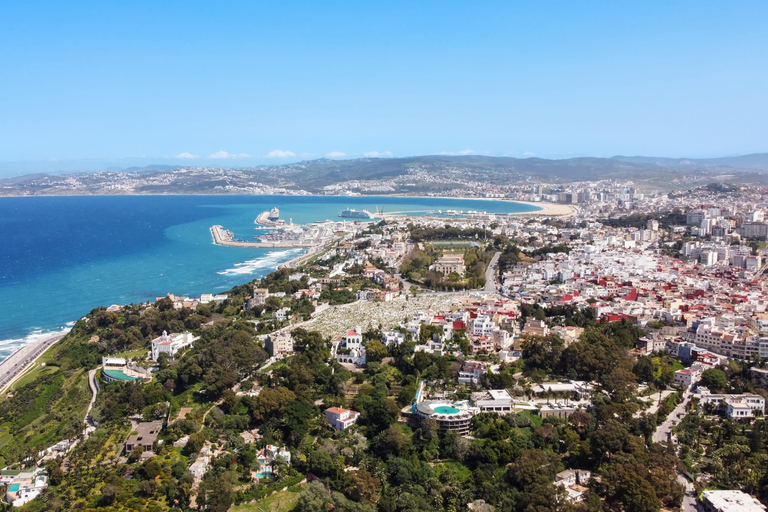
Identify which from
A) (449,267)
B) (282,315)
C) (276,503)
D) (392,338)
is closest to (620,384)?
(392,338)

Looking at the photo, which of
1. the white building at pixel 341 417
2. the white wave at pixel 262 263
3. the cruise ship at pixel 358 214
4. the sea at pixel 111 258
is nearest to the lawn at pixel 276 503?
the white building at pixel 341 417

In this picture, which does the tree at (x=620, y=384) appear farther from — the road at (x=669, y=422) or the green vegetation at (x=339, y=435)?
the road at (x=669, y=422)

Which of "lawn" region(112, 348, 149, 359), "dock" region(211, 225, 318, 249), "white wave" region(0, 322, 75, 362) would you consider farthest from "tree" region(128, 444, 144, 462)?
"dock" region(211, 225, 318, 249)

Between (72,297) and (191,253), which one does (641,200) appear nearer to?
(191,253)

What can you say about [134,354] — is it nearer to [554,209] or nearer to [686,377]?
[686,377]

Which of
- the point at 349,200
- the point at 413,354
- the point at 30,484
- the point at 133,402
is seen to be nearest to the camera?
the point at 30,484

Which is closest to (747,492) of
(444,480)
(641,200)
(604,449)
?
(604,449)

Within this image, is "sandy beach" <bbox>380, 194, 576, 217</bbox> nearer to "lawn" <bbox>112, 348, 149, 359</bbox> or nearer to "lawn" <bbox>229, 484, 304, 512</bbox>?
"lawn" <bbox>112, 348, 149, 359</bbox>
